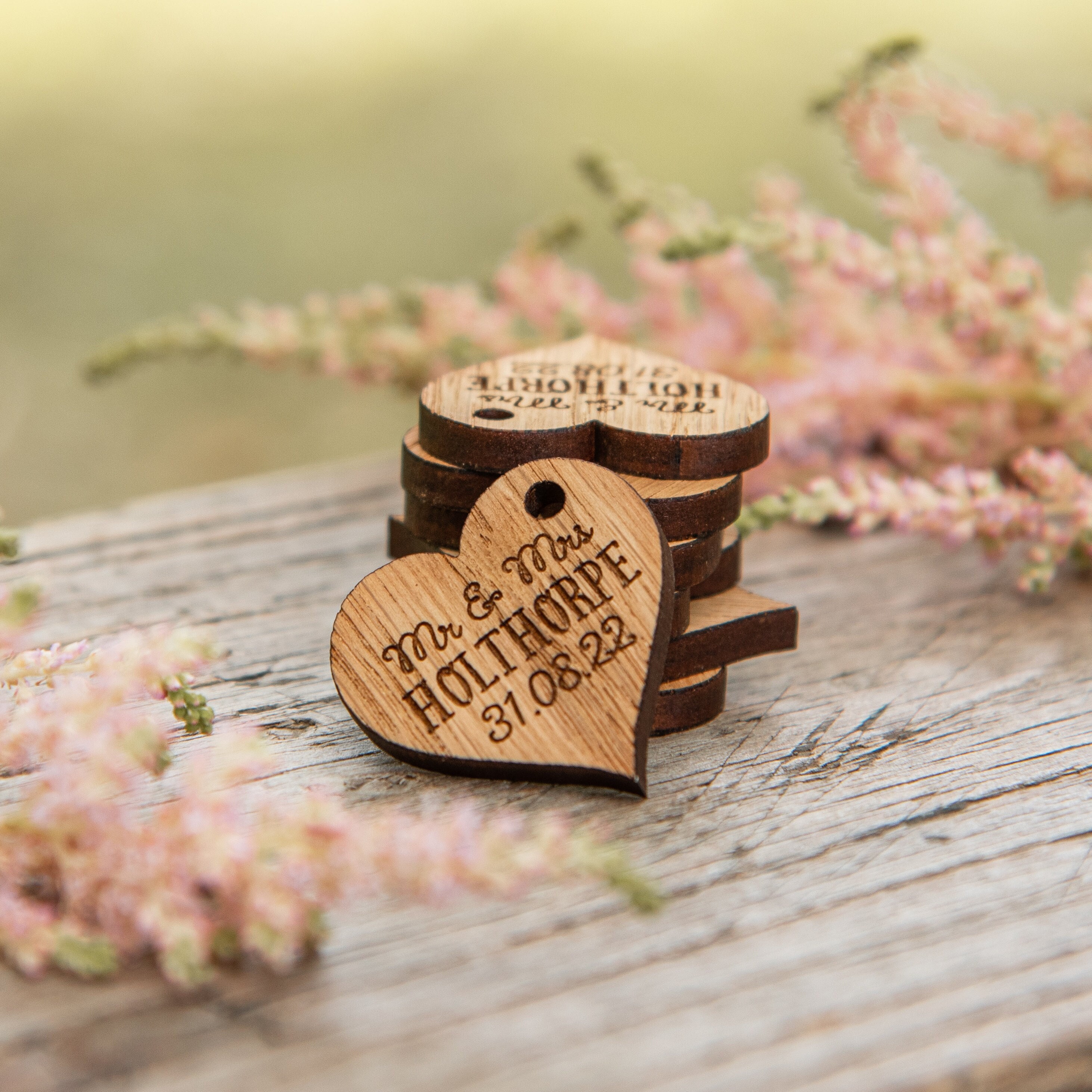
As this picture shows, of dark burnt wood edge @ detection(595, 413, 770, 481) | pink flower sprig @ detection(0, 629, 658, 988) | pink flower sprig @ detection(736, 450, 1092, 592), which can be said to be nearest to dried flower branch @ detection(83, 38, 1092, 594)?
pink flower sprig @ detection(736, 450, 1092, 592)

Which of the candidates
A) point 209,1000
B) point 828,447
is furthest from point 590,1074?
point 828,447

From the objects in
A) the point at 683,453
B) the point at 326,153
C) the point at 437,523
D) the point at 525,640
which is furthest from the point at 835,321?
the point at 326,153

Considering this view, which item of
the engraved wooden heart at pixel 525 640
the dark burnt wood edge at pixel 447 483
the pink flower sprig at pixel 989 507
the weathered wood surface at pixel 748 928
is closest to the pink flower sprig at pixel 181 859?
the weathered wood surface at pixel 748 928

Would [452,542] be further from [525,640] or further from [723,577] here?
[723,577]

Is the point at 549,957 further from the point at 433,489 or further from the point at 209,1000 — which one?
the point at 433,489

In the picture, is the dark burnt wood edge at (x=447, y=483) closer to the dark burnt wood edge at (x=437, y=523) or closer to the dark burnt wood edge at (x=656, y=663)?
the dark burnt wood edge at (x=437, y=523)
